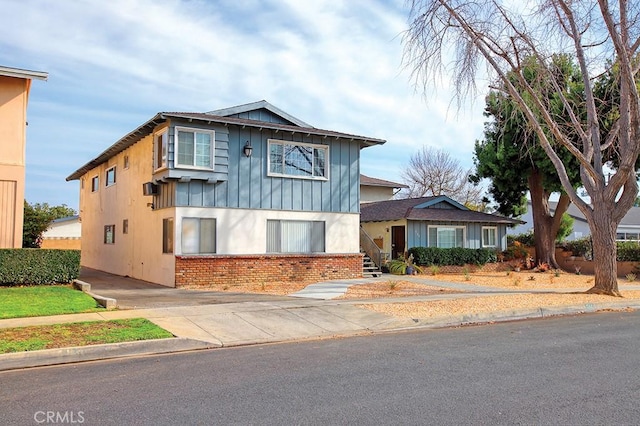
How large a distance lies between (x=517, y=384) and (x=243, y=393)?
314 cm

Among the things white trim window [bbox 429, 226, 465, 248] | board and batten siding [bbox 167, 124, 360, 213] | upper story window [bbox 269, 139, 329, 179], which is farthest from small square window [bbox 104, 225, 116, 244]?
white trim window [bbox 429, 226, 465, 248]

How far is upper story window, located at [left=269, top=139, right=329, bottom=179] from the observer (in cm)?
1903

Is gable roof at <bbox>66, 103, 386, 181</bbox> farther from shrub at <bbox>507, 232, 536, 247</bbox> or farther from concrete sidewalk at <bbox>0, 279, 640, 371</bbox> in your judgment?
shrub at <bbox>507, 232, 536, 247</bbox>

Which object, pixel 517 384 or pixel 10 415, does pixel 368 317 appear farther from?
pixel 10 415

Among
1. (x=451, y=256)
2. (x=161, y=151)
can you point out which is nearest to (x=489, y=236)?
(x=451, y=256)

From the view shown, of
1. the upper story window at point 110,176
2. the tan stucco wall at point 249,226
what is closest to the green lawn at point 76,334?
the tan stucco wall at point 249,226

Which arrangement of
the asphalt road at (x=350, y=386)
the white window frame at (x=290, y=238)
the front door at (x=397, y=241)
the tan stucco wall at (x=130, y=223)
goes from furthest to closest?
the front door at (x=397, y=241)
the white window frame at (x=290, y=238)
the tan stucco wall at (x=130, y=223)
the asphalt road at (x=350, y=386)

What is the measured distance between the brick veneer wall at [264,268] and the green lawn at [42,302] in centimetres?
366

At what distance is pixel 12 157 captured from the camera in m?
16.0

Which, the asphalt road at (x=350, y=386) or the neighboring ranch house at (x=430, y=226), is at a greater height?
the neighboring ranch house at (x=430, y=226)

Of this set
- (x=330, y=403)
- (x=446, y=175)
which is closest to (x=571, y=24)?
(x=330, y=403)

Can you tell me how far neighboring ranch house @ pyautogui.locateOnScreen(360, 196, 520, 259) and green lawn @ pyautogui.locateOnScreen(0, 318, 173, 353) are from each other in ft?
55.6

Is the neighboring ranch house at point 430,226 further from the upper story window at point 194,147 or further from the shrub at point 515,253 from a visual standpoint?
the upper story window at point 194,147

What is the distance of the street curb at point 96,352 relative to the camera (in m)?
7.44
